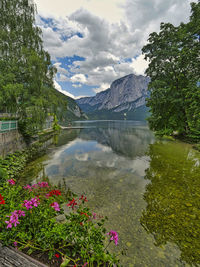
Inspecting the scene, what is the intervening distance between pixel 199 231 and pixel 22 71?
55.9 ft

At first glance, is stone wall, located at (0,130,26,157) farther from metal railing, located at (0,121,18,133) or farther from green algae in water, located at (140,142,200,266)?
green algae in water, located at (140,142,200,266)

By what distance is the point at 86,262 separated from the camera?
6.22 ft

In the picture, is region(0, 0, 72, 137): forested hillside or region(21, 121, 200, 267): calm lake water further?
region(0, 0, 72, 137): forested hillside

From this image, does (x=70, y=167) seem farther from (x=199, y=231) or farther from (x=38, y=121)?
(x=199, y=231)

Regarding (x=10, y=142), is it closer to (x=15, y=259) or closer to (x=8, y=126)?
(x=8, y=126)

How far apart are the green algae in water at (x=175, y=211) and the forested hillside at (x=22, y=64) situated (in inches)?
482

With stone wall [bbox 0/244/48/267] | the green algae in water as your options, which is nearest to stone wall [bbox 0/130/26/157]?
stone wall [bbox 0/244/48/267]

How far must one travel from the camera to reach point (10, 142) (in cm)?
1092

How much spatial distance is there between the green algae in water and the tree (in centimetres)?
1480

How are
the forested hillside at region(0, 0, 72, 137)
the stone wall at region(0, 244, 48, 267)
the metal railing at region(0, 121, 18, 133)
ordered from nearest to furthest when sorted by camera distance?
the stone wall at region(0, 244, 48, 267), the metal railing at region(0, 121, 18, 133), the forested hillside at region(0, 0, 72, 137)

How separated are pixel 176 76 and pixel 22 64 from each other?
80.5 feet

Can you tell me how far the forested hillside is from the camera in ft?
39.2

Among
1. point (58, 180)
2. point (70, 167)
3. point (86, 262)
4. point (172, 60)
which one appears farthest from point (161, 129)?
point (86, 262)

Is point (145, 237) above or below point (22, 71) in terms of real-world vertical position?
below
